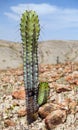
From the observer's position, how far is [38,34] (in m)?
10.4

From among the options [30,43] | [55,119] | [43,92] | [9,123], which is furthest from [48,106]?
[30,43]

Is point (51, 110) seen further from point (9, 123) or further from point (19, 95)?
point (19, 95)

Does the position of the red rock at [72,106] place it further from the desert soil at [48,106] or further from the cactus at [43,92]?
the cactus at [43,92]

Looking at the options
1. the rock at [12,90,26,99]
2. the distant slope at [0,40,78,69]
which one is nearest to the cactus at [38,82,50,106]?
the rock at [12,90,26,99]

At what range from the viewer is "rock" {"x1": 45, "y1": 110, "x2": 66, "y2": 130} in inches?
417

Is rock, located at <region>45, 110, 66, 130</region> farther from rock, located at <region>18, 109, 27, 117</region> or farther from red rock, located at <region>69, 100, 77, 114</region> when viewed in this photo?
rock, located at <region>18, 109, 27, 117</region>

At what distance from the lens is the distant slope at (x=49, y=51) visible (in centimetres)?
10361

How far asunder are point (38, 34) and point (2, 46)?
100185mm

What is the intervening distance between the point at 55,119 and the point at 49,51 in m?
106

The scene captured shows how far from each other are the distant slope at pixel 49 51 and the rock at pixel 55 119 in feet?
287

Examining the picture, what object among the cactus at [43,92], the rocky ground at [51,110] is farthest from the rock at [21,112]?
the cactus at [43,92]

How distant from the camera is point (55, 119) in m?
10.6

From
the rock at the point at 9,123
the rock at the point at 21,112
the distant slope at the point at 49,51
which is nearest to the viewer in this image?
the rock at the point at 9,123

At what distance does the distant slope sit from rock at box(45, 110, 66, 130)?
87.5 meters
